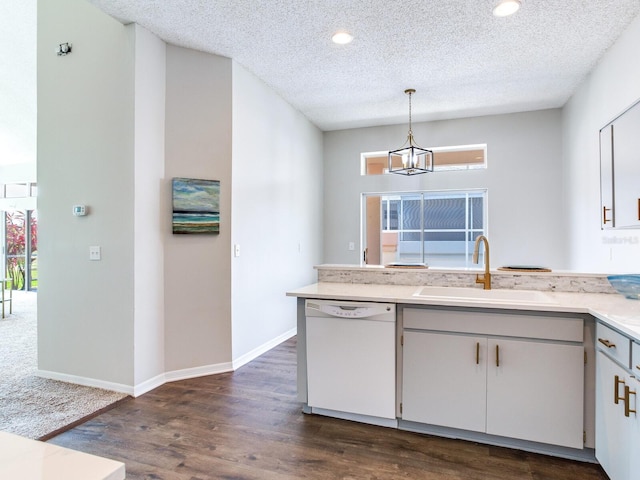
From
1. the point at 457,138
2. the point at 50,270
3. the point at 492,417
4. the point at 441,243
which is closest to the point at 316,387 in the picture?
the point at 492,417

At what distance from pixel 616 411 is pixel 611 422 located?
0.09 metres

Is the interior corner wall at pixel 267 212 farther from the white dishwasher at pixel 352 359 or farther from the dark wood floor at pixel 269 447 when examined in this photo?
the white dishwasher at pixel 352 359

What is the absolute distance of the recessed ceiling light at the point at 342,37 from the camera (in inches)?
121

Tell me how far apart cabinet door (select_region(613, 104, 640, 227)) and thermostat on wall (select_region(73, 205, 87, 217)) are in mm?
3829

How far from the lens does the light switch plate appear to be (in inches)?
119

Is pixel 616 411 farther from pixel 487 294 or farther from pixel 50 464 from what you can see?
pixel 50 464

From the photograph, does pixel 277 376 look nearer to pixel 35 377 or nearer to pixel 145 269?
pixel 145 269

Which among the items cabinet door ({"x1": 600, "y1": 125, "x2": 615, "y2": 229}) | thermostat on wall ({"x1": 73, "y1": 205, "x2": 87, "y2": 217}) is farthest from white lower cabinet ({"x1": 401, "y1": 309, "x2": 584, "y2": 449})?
thermostat on wall ({"x1": 73, "y1": 205, "x2": 87, "y2": 217})

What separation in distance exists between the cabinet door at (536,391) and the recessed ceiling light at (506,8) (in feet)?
7.65

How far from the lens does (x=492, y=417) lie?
2139 millimetres

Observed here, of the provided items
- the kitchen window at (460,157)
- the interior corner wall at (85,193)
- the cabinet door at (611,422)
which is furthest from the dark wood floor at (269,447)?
the kitchen window at (460,157)

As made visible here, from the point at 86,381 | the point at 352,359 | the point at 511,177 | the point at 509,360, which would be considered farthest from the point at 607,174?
the point at 86,381

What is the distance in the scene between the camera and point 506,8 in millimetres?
2689

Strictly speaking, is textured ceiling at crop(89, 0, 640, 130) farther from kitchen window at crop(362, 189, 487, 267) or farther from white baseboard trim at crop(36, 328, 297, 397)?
white baseboard trim at crop(36, 328, 297, 397)
